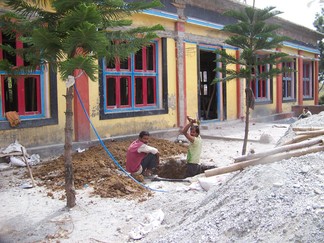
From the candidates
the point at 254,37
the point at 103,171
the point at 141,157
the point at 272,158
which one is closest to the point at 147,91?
the point at 254,37

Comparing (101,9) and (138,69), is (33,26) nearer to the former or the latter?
(101,9)

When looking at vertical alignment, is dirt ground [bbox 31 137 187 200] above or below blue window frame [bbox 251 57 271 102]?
below

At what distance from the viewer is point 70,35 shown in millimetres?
4492

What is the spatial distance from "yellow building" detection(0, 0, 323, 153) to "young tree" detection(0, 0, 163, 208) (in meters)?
1.59

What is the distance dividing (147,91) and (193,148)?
4.32 metres

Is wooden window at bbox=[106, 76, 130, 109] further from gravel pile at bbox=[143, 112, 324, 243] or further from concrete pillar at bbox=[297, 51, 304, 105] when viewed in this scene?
concrete pillar at bbox=[297, 51, 304, 105]

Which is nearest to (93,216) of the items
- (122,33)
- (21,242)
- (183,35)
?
(21,242)

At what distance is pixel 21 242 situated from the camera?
4453mm

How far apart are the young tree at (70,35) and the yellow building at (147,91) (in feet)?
5.22

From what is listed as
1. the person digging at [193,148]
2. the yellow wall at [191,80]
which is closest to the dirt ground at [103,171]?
the person digging at [193,148]

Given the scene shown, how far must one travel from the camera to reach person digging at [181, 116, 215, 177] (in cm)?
728

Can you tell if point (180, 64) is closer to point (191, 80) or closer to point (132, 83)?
point (191, 80)

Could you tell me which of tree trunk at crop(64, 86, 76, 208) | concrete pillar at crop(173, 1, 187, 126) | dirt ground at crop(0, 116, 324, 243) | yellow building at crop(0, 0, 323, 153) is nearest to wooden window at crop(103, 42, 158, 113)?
yellow building at crop(0, 0, 323, 153)

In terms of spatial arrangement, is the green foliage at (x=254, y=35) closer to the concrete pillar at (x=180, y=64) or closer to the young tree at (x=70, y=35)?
the concrete pillar at (x=180, y=64)
